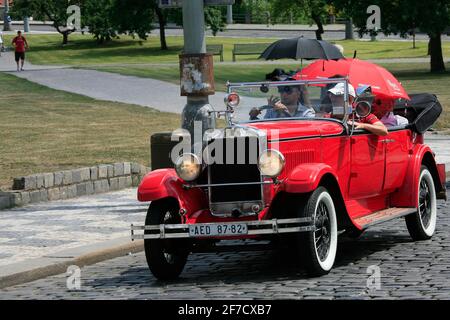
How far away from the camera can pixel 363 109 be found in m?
11.2

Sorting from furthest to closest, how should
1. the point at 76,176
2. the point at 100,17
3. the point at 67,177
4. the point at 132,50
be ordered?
the point at 100,17 < the point at 132,50 < the point at 76,176 < the point at 67,177

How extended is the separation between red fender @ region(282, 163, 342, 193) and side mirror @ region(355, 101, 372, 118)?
1.11 meters

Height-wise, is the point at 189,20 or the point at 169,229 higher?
the point at 189,20

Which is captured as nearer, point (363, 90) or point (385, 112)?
point (363, 90)

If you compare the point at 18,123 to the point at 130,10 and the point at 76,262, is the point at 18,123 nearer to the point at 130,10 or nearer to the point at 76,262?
the point at 76,262

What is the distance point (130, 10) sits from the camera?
68625 mm

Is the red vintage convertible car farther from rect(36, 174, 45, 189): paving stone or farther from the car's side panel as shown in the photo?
rect(36, 174, 45, 189): paving stone

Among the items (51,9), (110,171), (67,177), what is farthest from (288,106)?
(51,9)

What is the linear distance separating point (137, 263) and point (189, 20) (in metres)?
3.67

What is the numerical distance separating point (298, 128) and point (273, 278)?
55.3 inches
